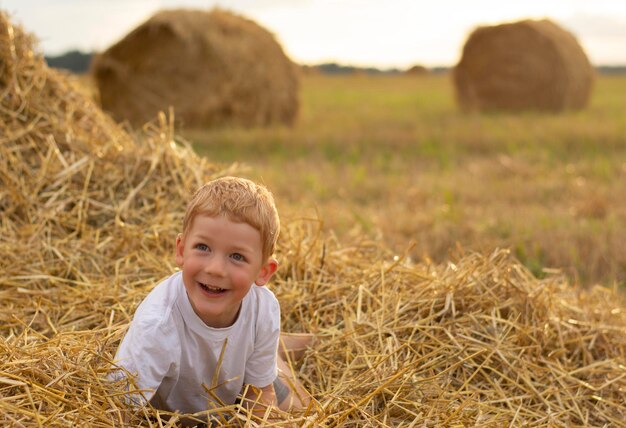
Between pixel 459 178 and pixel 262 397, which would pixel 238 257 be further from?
pixel 459 178

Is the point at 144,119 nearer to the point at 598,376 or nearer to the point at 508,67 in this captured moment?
the point at 508,67

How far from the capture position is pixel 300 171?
7.29 meters

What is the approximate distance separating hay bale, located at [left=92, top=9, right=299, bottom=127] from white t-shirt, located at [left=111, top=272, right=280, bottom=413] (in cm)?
831

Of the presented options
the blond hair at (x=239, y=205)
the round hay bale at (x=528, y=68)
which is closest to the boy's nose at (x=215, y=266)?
the blond hair at (x=239, y=205)

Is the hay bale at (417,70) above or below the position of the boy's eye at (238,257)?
below

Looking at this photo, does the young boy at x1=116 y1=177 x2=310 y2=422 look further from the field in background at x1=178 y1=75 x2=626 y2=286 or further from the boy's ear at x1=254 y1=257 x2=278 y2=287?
the field in background at x1=178 y1=75 x2=626 y2=286

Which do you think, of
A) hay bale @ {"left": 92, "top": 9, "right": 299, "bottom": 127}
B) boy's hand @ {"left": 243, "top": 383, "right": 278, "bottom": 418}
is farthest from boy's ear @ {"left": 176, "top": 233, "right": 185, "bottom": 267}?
hay bale @ {"left": 92, "top": 9, "right": 299, "bottom": 127}

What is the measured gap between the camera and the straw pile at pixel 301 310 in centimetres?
243

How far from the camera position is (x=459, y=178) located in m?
6.97

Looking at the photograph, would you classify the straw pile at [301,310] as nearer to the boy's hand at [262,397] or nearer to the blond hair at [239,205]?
the boy's hand at [262,397]

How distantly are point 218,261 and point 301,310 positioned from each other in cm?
100

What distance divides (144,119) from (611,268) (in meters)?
7.33

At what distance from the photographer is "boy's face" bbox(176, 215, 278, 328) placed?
2.22m

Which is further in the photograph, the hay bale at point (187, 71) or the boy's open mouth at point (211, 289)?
the hay bale at point (187, 71)
